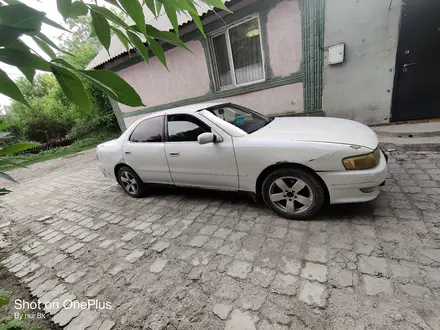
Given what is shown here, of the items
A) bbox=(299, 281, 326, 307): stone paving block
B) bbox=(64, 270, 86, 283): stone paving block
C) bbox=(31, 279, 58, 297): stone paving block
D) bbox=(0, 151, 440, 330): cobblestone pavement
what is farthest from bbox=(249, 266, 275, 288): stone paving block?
bbox=(31, 279, 58, 297): stone paving block

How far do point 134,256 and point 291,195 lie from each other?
1.97 meters

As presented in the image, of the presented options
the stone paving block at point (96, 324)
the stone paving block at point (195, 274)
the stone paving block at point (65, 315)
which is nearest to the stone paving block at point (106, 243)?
the stone paving block at point (65, 315)

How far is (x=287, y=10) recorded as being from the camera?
487cm

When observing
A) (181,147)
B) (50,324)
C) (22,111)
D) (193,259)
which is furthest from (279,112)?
(22,111)

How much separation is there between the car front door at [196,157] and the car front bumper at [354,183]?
1.11 meters

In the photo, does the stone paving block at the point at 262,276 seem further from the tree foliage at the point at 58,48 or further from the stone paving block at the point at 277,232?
the tree foliage at the point at 58,48

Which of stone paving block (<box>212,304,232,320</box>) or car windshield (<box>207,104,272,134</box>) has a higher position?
car windshield (<box>207,104,272,134</box>)

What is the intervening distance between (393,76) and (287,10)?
2617 mm

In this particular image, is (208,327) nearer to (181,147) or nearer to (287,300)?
(287,300)

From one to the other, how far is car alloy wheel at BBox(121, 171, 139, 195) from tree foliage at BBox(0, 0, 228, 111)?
11.6 ft

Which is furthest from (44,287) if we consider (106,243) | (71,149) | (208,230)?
(71,149)

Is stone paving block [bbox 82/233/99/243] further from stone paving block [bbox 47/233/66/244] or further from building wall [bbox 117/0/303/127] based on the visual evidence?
building wall [bbox 117/0/303/127]

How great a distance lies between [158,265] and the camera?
2355 mm

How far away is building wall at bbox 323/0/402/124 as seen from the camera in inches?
166
